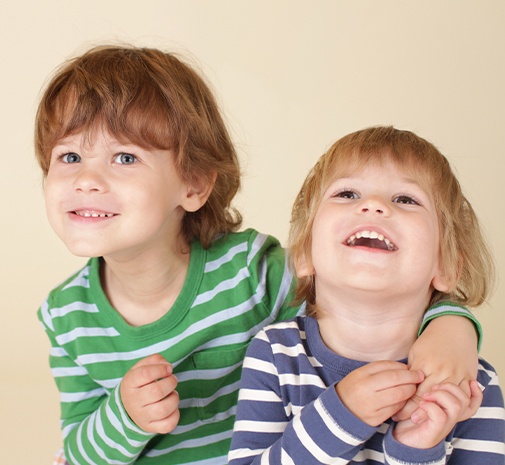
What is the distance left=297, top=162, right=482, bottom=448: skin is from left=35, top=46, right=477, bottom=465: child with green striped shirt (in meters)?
0.30

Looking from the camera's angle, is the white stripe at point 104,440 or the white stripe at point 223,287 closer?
the white stripe at point 104,440

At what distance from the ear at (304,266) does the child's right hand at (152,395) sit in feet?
0.89

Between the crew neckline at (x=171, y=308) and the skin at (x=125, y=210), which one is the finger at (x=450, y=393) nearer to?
the skin at (x=125, y=210)

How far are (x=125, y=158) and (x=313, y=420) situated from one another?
612 millimetres

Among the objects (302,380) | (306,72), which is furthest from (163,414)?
(306,72)

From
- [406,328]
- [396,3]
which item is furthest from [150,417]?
[396,3]

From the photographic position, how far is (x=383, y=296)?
1486mm

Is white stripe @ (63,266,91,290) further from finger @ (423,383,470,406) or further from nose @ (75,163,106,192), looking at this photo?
finger @ (423,383,470,406)

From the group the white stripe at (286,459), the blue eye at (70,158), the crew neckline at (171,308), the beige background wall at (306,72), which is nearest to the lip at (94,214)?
the blue eye at (70,158)

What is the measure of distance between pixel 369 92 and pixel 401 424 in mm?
1782

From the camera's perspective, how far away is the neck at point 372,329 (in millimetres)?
1540

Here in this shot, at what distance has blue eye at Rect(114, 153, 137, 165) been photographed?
5.68 feet

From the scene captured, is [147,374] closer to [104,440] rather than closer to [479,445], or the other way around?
[104,440]

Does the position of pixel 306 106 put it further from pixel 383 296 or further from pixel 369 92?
pixel 383 296
